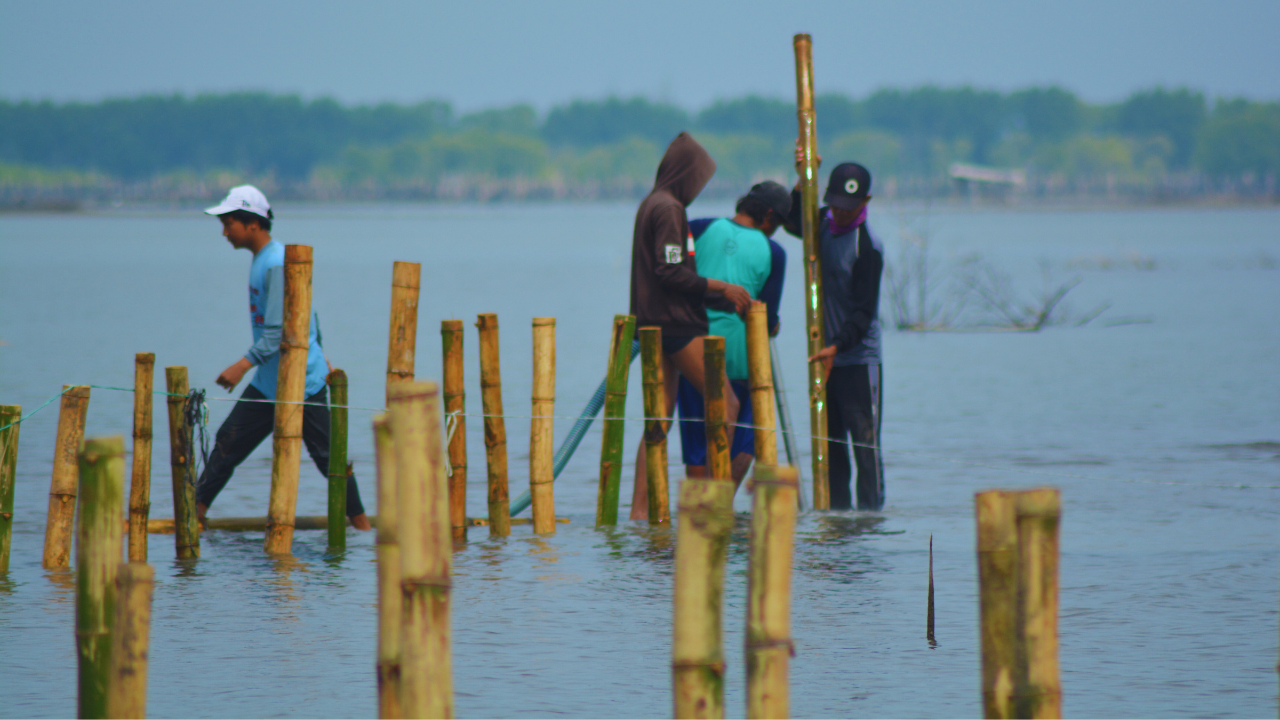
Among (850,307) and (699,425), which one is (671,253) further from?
(699,425)

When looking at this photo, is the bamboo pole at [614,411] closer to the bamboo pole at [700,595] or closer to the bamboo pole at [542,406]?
the bamboo pole at [542,406]

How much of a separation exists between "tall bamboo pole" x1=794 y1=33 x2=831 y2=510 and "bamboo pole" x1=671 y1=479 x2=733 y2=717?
4.28 metres

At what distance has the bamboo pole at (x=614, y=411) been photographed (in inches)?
305

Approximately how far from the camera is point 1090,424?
14539mm

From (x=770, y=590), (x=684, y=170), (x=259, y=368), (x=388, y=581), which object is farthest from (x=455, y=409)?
(x=770, y=590)

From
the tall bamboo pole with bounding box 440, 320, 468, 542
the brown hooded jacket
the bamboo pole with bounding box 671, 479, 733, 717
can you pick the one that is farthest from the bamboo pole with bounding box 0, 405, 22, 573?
the bamboo pole with bounding box 671, 479, 733, 717

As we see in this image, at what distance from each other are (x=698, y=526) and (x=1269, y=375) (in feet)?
55.7

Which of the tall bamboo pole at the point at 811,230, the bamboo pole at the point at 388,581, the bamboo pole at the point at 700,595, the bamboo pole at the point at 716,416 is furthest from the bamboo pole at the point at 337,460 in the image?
the bamboo pole at the point at 700,595

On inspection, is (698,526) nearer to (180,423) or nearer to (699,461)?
(180,423)

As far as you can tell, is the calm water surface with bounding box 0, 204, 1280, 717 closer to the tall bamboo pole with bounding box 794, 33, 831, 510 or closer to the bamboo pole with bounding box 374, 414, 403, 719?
the tall bamboo pole with bounding box 794, 33, 831, 510

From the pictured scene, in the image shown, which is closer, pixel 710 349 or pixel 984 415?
pixel 710 349

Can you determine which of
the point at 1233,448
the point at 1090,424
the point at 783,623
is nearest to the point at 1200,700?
the point at 783,623

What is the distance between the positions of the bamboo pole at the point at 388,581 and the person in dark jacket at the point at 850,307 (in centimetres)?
431

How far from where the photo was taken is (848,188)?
7.87 metres
